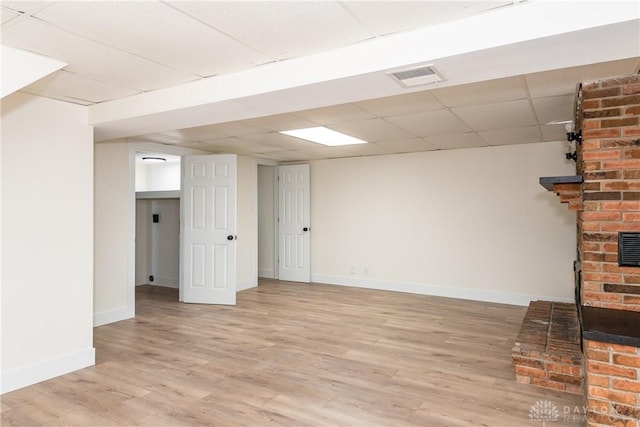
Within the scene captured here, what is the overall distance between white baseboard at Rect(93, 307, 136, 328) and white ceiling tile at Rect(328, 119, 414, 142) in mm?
3397

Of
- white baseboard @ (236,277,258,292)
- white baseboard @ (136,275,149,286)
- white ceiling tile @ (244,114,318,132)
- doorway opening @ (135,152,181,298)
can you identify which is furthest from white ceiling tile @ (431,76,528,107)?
white baseboard @ (136,275,149,286)

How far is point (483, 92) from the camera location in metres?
3.12

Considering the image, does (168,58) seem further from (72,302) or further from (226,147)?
(226,147)

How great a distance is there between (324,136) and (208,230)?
85.9 inches

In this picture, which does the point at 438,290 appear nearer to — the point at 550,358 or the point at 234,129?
the point at 550,358

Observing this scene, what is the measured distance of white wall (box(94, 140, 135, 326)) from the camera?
4.70 metres

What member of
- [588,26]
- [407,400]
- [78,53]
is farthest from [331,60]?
[407,400]

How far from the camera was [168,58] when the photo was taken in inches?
93.4

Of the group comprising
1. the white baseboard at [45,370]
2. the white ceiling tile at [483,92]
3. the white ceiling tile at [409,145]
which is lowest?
the white baseboard at [45,370]

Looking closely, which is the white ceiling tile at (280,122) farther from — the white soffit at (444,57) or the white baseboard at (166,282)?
the white baseboard at (166,282)

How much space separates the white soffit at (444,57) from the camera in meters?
1.66

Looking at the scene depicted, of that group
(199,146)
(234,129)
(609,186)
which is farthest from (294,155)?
(609,186)

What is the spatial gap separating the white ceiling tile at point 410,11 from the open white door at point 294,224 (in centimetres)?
531

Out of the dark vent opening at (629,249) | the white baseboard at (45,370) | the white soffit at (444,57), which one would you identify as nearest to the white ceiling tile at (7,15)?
the white soffit at (444,57)
